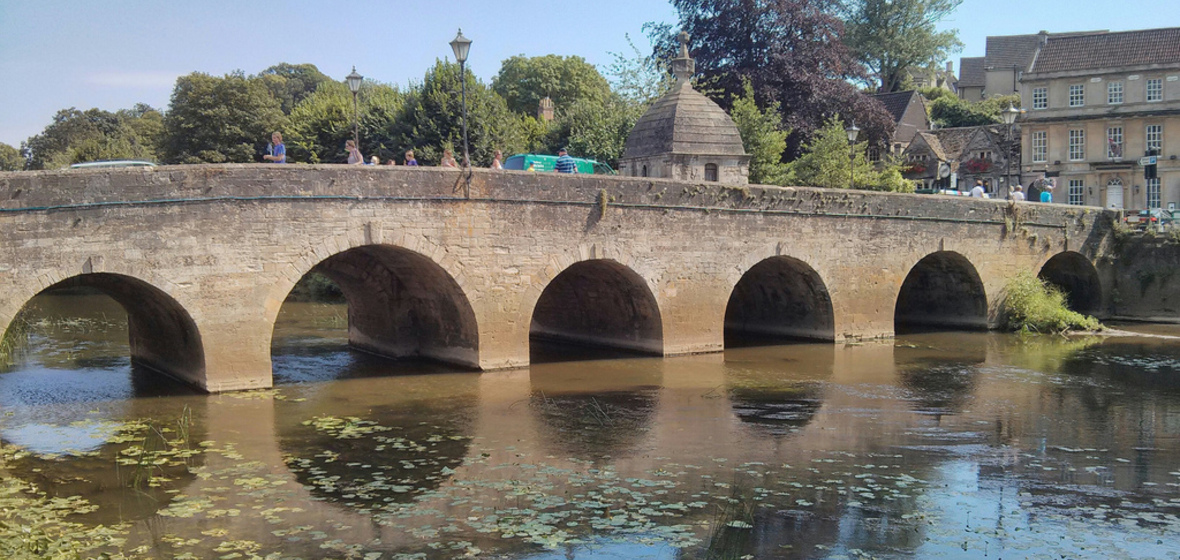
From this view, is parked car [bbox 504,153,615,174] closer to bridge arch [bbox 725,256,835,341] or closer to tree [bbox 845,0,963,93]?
bridge arch [bbox 725,256,835,341]

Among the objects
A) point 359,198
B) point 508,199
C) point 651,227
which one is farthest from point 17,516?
point 651,227

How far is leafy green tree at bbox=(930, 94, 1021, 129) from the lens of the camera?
67875mm

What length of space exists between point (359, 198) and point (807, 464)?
9.13m

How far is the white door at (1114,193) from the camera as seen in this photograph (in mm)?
45781

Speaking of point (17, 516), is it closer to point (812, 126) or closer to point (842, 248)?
point (842, 248)

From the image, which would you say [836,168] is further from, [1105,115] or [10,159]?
[10,159]

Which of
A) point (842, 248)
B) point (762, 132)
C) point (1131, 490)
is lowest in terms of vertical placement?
point (1131, 490)

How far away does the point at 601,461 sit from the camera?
1357 centimetres

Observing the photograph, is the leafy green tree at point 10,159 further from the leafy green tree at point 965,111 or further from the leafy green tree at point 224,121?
the leafy green tree at point 965,111

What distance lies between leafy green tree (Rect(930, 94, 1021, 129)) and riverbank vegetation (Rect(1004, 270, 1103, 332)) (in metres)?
41.0

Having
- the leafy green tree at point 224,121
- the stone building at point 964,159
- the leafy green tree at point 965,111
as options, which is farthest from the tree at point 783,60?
the leafy green tree at point 965,111

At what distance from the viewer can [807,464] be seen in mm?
13500

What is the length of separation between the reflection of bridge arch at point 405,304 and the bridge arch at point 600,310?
7.14ft

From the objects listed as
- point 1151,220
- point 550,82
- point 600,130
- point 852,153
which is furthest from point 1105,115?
→ point 550,82
